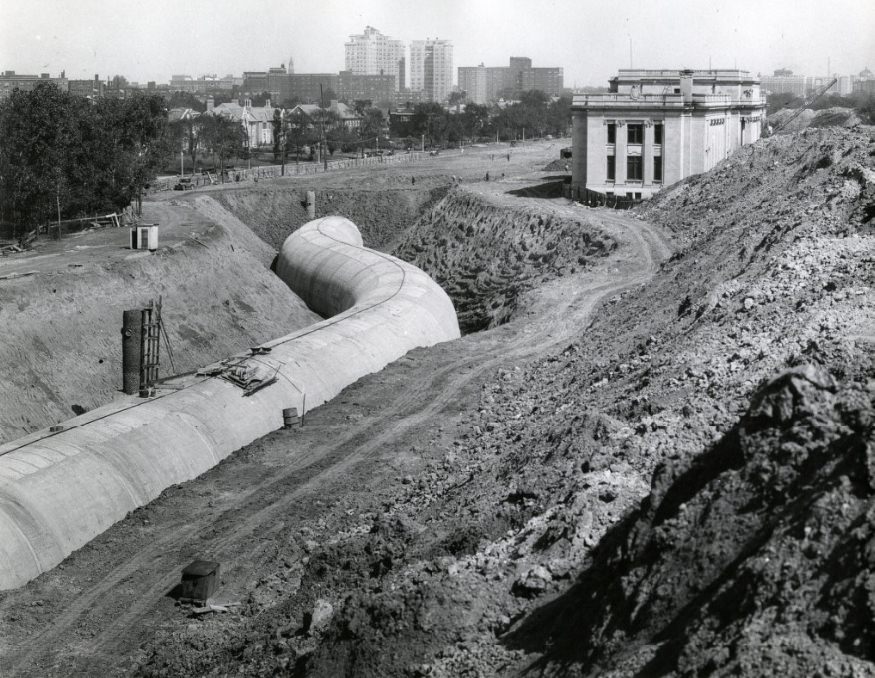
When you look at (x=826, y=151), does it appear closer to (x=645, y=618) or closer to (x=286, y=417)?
(x=286, y=417)

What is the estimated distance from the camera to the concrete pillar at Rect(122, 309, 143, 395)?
3544cm

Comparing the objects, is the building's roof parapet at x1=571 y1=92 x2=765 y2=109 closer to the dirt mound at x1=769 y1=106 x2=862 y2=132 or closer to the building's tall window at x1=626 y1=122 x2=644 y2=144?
the building's tall window at x1=626 y1=122 x2=644 y2=144

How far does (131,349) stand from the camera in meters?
35.8

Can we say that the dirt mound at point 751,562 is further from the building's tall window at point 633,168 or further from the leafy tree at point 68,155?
the building's tall window at point 633,168

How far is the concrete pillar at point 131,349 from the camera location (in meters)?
35.4

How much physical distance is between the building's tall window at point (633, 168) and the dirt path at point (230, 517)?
28371 millimetres

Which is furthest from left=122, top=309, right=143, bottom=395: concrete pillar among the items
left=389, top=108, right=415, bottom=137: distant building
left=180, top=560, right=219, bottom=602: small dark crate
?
left=389, top=108, right=415, bottom=137: distant building

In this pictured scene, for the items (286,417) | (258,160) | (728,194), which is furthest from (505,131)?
(286,417)

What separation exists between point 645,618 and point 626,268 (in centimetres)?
3992

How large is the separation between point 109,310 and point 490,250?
27.3m

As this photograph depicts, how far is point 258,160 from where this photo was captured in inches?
5359

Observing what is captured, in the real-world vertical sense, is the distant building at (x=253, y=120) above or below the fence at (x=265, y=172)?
above

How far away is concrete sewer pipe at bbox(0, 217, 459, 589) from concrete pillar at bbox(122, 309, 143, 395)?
2.68 meters

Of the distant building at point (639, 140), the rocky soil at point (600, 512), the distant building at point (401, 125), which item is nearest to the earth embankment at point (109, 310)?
the rocky soil at point (600, 512)
